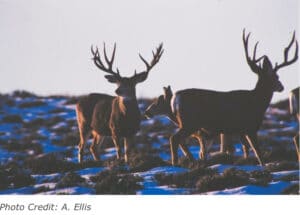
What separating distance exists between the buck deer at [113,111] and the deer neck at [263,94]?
168 cm

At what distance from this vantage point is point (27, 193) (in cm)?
1248

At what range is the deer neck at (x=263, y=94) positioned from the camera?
13.2m

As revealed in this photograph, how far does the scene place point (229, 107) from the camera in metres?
13.2

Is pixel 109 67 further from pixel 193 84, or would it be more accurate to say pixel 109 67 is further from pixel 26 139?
pixel 26 139

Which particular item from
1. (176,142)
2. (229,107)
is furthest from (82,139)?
(229,107)

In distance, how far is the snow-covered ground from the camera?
12.1m

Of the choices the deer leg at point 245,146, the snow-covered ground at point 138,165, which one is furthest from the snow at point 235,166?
the deer leg at point 245,146

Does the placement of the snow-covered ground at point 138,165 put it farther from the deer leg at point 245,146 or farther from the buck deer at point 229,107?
the buck deer at point 229,107

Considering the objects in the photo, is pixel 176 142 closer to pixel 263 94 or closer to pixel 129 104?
pixel 129 104

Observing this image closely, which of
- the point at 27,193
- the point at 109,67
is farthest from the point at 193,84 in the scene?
the point at 27,193

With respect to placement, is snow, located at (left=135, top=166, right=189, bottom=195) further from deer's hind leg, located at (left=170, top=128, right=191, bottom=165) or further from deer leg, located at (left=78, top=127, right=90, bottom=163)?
deer leg, located at (left=78, top=127, right=90, bottom=163)

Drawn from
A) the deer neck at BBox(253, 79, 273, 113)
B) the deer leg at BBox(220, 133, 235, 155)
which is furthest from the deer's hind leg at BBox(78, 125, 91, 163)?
the deer neck at BBox(253, 79, 273, 113)

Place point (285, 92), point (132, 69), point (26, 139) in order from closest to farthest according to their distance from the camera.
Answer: point (285, 92)
point (132, 69)
point (26, 139)
